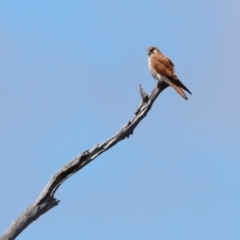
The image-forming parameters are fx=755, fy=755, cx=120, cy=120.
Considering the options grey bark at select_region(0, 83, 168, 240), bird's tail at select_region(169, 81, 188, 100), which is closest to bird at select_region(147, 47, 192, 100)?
bird's tail at select_region(169, 81, 188, 100)

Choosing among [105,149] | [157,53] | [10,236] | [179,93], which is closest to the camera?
[10,236]

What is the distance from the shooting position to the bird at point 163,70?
34.8 feet

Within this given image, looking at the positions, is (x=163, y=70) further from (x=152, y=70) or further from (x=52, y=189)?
(x=52, y=189)

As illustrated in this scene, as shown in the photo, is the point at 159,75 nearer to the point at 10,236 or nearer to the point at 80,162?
the point at 80,162

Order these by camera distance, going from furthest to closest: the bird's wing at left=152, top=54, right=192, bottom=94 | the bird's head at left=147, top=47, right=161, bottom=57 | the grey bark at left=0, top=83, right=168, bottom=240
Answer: the bird's head at left=147, top=47, right=161, bottom=57 < the bird's wing at left=152, top=54, right=192, bottom=94 < the grey bark at left=0, top=83, right=168, bottom=240

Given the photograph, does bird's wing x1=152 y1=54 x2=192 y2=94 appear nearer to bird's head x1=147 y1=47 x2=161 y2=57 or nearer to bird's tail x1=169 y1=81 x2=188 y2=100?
bird's tail x1=169 y1=81 x2=188 y2=100

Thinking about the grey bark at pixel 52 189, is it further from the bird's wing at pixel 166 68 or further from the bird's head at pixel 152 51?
the bird's head at pixel 152 51

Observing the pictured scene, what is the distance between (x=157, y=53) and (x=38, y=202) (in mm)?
5573

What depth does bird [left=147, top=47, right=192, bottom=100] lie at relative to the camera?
34.8ft

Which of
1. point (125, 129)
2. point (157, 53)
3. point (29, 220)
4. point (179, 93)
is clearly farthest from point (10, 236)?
point (157, 53)

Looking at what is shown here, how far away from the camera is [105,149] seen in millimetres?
7875

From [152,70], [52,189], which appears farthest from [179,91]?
[52,189]

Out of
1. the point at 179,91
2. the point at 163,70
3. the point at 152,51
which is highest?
the point at 152,51

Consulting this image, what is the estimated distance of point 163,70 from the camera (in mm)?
11406
